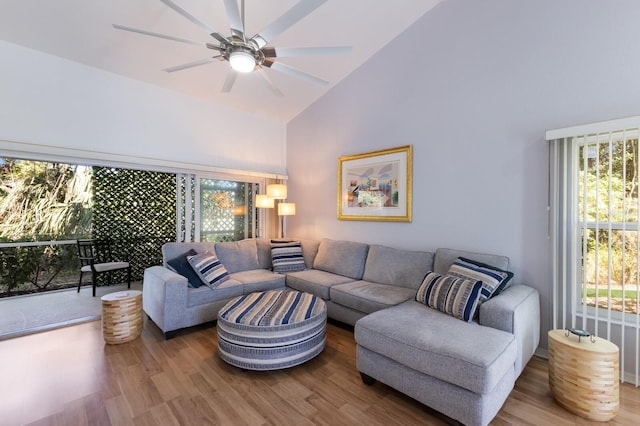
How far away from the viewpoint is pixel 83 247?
4621 millimetres

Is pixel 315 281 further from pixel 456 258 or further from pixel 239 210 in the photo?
pixel 239 210

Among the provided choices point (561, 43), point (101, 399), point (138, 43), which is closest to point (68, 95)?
point (138, 43)

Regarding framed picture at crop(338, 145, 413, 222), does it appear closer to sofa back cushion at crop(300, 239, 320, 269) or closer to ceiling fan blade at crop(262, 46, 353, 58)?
sofa back cushion at crop(300, 239, 320, 269)

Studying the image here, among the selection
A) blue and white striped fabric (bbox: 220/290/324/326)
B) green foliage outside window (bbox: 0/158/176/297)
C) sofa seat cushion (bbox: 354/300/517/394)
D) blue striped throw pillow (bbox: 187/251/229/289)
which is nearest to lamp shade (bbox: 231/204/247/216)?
green foliage outside window (bbox: 0/158/176/297)

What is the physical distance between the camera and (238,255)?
389 centimetres

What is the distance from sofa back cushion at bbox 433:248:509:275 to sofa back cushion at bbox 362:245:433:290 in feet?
0.35

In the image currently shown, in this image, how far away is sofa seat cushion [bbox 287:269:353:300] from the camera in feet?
10.6

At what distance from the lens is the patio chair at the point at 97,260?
431 centimetres

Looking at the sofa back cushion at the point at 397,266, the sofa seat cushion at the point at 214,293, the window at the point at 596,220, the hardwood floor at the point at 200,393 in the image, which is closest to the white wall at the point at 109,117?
the sofa seat cushion at the point at 214,293

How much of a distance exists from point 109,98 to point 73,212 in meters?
2.69

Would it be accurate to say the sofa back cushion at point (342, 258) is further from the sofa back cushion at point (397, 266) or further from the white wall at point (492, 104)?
the white wall at point (492, 104)

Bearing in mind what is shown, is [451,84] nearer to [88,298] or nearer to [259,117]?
[259,117]

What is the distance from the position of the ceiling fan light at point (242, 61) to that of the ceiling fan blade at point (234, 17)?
0.39ft

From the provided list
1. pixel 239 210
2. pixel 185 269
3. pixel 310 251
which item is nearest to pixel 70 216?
pixel 239 210
